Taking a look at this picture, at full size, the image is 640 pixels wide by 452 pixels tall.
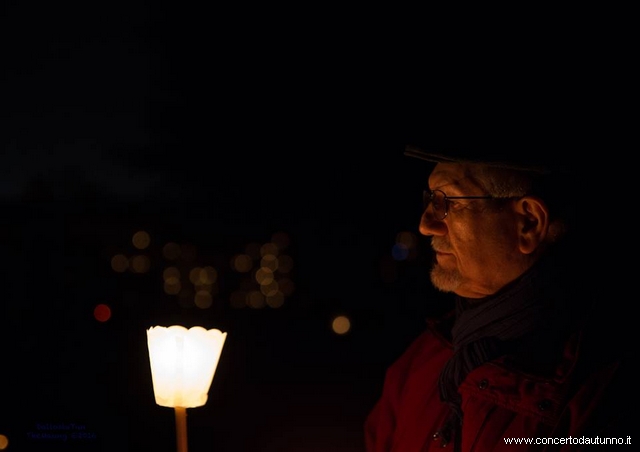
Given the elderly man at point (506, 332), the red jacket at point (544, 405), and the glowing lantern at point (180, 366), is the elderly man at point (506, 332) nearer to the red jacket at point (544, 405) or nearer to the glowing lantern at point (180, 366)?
the red jacket at point (544, 405)

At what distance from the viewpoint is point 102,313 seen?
420 inches

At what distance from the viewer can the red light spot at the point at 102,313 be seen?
10378 mm

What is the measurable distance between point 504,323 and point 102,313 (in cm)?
904

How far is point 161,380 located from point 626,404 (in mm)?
1473

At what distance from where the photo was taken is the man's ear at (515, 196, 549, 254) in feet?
8.47

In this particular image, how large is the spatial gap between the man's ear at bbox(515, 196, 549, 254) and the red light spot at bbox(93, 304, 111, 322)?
8.59 meters

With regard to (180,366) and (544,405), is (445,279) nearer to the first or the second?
(544,405)

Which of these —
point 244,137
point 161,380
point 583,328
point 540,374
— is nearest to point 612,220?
point 583,328

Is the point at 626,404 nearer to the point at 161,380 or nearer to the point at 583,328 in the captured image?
the point at 583,328

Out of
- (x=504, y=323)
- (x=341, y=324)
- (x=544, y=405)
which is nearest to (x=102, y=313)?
(x=341, y=324)

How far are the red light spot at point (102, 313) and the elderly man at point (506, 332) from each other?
8.06 m

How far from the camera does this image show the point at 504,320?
2541 mm

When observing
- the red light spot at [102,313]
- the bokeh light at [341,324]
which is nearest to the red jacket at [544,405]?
the bokeh light at [341,324]

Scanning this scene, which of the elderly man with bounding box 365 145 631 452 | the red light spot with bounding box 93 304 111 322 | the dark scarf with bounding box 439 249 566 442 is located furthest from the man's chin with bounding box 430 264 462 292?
the red light spot with bounding box 93 304 111 322
